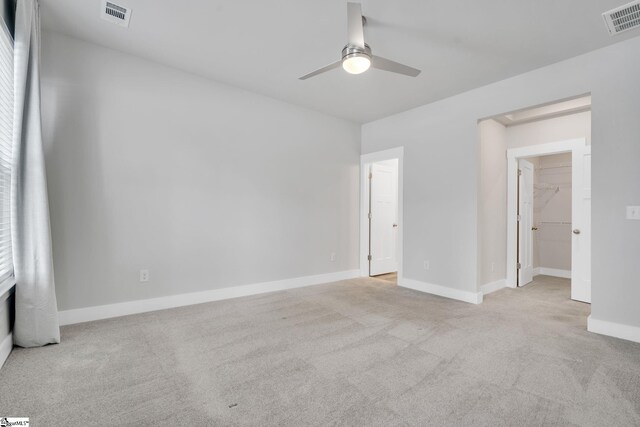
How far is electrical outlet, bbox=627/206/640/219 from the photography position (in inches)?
105

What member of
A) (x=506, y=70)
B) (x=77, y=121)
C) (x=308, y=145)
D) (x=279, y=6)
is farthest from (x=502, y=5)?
(x=77, y=121)

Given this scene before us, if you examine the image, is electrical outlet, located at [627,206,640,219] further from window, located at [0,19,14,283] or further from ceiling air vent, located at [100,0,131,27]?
window, located at [0,19,14,283]

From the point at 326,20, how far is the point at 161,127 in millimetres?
2070

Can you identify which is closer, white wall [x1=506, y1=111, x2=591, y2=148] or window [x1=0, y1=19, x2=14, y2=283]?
window [x1=0, y1=19, x2=14, y2=283]

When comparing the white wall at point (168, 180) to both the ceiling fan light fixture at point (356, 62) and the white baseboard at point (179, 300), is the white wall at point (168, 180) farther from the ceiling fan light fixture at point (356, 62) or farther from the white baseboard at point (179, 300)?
the ceiling fan light fixture at point (356, 62)

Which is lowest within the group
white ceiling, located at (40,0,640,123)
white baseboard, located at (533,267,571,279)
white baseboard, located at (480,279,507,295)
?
white baseboard, located at (533,267,571,279)


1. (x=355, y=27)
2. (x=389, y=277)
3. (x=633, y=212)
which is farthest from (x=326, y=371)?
(x=389, y=277)

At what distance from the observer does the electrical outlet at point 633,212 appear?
267 cm

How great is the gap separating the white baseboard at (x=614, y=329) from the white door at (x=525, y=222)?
72.9 inches

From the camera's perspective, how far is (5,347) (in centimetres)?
220

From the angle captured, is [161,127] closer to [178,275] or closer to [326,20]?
[178,275]

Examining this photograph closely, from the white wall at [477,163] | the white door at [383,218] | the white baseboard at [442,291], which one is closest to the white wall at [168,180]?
the white door at [383,218]

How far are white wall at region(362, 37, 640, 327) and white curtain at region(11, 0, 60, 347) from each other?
4065 millimetres

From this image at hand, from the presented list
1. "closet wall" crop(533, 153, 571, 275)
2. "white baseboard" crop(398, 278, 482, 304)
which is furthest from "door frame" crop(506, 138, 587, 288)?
"white baseboard" crop(398, 278, 482, 304)
